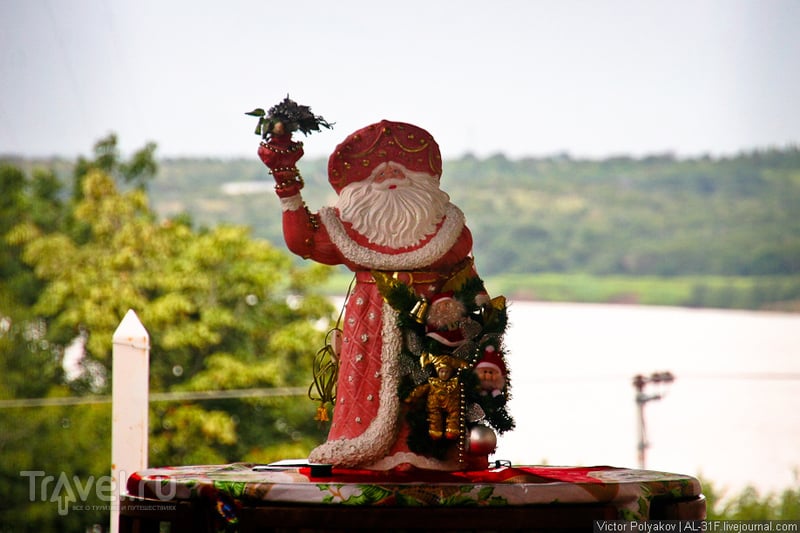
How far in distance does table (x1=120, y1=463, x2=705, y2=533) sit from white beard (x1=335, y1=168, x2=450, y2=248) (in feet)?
1.68

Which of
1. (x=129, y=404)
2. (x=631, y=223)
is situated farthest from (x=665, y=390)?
(x=129, y=404)

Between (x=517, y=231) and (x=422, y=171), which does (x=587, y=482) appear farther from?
(x=517, y=231)

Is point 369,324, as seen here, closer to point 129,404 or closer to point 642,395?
point 129,404

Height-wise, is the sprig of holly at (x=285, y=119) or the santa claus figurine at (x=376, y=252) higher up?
the sprig of holly at (x=285, y=119)

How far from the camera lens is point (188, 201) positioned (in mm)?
7148

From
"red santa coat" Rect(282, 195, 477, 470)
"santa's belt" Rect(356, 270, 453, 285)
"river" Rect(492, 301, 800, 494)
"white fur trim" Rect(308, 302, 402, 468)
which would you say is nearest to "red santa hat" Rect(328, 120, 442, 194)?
"red santa coat" Rect(282, 195, 477, 470)

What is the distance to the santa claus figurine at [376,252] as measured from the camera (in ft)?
6.78

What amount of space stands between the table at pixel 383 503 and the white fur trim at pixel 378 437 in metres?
0.19

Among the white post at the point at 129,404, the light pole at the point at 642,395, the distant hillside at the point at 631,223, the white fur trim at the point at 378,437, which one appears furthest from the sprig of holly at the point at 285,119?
the distant hillside at the point at 631,223

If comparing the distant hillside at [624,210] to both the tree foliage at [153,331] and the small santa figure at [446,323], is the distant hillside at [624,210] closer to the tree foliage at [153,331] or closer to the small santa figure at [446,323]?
the tree foliage at [153,331]

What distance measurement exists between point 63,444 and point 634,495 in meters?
5.12

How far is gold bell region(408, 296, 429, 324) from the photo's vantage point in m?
2.07

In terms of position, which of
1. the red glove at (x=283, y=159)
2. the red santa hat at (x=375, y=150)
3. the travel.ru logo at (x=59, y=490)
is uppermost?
the red santa hat at (x=375, y=150)

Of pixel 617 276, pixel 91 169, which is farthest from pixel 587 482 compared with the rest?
pixel 91 169
